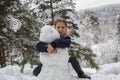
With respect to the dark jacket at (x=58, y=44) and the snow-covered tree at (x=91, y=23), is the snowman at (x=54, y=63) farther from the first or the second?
the snow-covered tree at (x=91, y=23)

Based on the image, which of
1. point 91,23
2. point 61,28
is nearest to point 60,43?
point 61,28

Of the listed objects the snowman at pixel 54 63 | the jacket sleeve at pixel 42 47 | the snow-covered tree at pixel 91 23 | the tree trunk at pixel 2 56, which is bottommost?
the snow-covered tree at pixel 91 23

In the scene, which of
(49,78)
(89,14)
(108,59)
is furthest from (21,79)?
(89,14)

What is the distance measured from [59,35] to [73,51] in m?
13.7

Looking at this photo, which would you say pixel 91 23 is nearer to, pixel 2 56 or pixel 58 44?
pixel 2 56

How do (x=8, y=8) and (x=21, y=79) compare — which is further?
(x=8, y=8)

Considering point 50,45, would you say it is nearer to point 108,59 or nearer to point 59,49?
point 59,49

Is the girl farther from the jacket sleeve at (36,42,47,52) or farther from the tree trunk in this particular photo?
the tree trunk

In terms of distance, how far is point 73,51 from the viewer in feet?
61.9

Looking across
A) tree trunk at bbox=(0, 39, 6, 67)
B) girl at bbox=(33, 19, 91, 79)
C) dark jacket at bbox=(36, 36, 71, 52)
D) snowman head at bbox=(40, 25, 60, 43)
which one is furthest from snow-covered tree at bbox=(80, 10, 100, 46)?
dark jacket at bbox=(36, 36, 71, 52)

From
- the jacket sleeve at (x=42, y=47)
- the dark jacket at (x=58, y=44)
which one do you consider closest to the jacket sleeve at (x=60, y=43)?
the dark jacket at (x=58, y=44)

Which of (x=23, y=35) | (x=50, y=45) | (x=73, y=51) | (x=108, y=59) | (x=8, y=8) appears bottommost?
(x=108, y=59)

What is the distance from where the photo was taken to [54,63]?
511 cm

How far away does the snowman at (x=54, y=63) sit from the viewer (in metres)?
5.07
